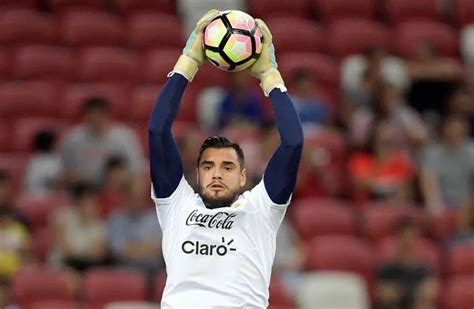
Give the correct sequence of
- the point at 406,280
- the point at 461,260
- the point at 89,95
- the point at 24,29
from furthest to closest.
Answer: the point at 24,29 < the point at 89,95 < the point at 461,260 < the point at 406,280

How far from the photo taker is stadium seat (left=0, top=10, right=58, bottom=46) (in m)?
13.0

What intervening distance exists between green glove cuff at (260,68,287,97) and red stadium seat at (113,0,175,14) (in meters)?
7.65

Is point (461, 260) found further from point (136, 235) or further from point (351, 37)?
point (351, 37)

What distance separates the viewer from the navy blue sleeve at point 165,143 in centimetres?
605

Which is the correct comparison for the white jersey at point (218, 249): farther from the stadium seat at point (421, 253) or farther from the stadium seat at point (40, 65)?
the stadium seat at point (40, 65)

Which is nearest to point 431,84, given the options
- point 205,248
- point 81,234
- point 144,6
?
point 144,6

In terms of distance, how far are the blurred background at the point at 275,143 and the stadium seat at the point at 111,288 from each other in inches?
0.4

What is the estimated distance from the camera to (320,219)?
10.8 meters

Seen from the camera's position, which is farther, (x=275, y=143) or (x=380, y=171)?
(x=380, y=171)

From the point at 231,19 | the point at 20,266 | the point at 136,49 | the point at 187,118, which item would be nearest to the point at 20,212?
the point at 20,266

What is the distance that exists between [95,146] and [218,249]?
5545 mm

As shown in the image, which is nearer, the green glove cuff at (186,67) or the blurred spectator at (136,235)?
the green glove cuff at (186,67)

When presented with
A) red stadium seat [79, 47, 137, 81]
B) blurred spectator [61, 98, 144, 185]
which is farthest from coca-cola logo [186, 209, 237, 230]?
red stadium seat [79, 47, 137, 81]

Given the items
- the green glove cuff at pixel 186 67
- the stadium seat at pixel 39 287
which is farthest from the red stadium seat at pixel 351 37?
the green glove cuff at pixel 186 67
